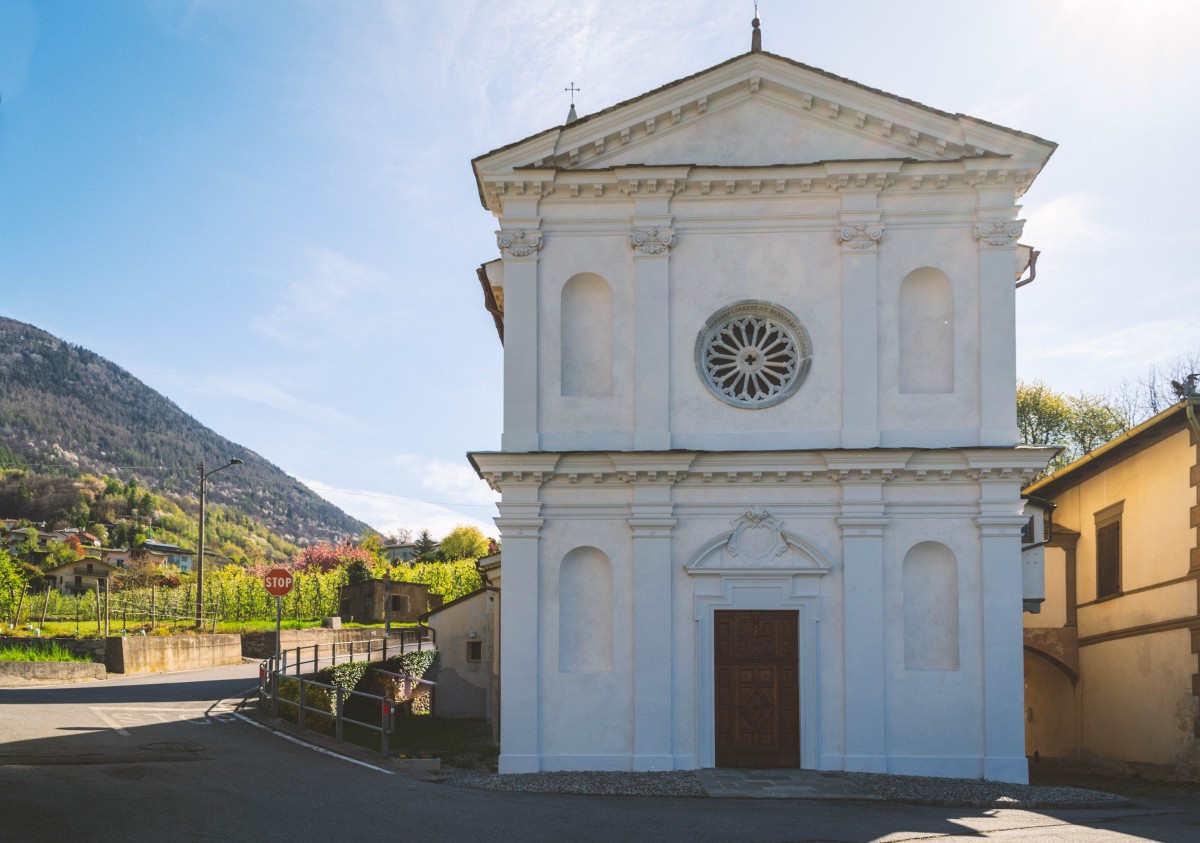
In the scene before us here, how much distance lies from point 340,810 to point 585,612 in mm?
6654

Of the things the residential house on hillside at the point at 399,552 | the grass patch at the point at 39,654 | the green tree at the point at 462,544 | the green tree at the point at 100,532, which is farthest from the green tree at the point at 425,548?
the grass patch at the point at 39,654

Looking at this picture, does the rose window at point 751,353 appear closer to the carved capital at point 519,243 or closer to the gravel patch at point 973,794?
the carved capital at point 519,243

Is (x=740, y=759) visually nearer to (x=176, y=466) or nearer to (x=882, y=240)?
(x=882, y=240)

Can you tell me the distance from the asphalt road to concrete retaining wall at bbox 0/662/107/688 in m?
11.8

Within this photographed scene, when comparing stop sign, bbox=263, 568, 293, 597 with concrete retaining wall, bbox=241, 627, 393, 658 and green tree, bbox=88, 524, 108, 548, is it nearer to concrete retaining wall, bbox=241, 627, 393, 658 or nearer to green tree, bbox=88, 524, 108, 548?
concrete retaining wall, bbox=241, 627, 393, 658

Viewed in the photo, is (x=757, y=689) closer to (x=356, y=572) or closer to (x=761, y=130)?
(x=761, y=130)

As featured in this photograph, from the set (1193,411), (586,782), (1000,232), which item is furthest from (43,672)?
(1193,411)

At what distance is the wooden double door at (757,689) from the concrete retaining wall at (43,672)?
19508 mm

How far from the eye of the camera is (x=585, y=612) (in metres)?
18.7

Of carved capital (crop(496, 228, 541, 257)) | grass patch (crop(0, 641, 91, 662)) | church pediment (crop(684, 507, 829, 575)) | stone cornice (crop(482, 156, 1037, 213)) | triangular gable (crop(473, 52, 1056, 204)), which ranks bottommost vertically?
grass patch (crop(0, 641, 91, 662))

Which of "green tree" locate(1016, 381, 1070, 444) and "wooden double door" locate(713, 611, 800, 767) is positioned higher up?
"green tree" locate(1016, 381, 1070, 444)

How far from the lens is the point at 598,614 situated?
1867cm

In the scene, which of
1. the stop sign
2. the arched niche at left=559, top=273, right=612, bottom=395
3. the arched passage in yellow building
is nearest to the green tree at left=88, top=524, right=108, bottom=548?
the stop sign

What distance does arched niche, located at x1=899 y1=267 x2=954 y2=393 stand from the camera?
19094 mm
